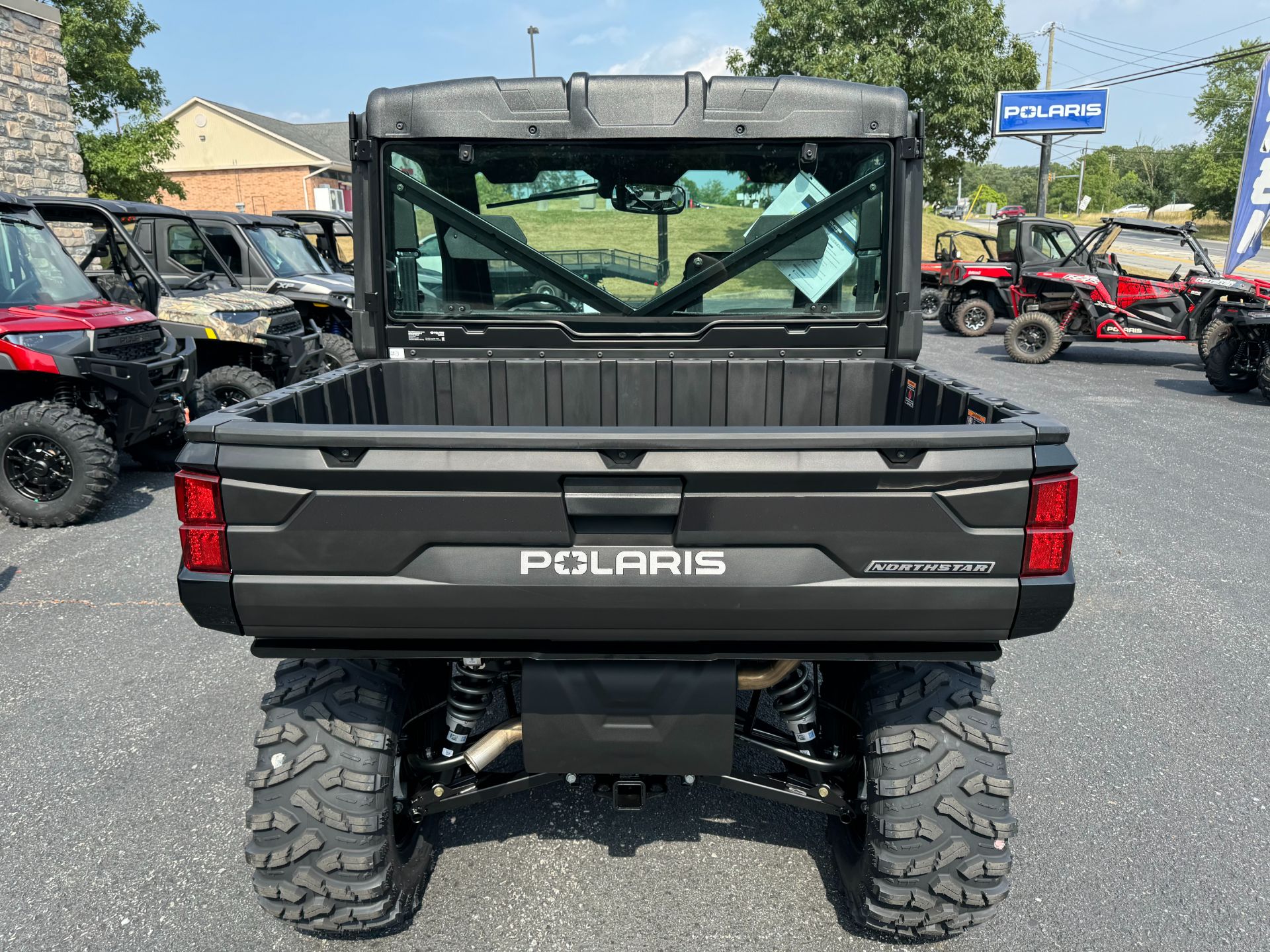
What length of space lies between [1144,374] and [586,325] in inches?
503

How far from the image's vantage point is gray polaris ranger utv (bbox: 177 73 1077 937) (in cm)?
197

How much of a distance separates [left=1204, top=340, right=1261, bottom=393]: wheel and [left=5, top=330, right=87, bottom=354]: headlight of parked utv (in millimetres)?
12578

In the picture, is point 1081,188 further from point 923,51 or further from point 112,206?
point 112,206

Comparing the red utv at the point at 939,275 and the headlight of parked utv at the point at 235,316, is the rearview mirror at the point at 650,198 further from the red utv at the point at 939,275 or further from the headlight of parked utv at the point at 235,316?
the red utv at the point at 939,275

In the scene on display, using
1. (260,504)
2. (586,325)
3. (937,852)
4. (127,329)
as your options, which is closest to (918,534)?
(937,852)

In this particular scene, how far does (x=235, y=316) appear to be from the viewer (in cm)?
→ 808

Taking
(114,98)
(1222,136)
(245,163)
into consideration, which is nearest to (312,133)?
(245,163)

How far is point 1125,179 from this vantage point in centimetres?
→ 8719

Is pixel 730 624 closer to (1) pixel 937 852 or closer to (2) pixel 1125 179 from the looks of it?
(1) pixel 937 852

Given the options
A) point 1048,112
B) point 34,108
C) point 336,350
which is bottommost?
point 336,350

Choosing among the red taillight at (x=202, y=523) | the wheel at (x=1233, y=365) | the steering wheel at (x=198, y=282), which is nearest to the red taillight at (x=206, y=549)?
the red taillight at (x=202, y=523)

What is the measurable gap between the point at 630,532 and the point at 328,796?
1.10 metres

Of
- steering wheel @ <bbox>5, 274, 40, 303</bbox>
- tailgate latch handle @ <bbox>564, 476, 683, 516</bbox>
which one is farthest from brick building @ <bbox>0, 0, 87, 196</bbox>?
tailgate latch handle @ <bbox>564, 476, 683, 516</bbox>

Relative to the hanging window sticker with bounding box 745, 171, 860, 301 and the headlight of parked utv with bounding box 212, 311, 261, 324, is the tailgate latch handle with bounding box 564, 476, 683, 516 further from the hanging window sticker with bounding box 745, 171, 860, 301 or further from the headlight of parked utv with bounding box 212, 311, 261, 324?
the headlight of parked utv with bounding box 212, 311, 261, 324
